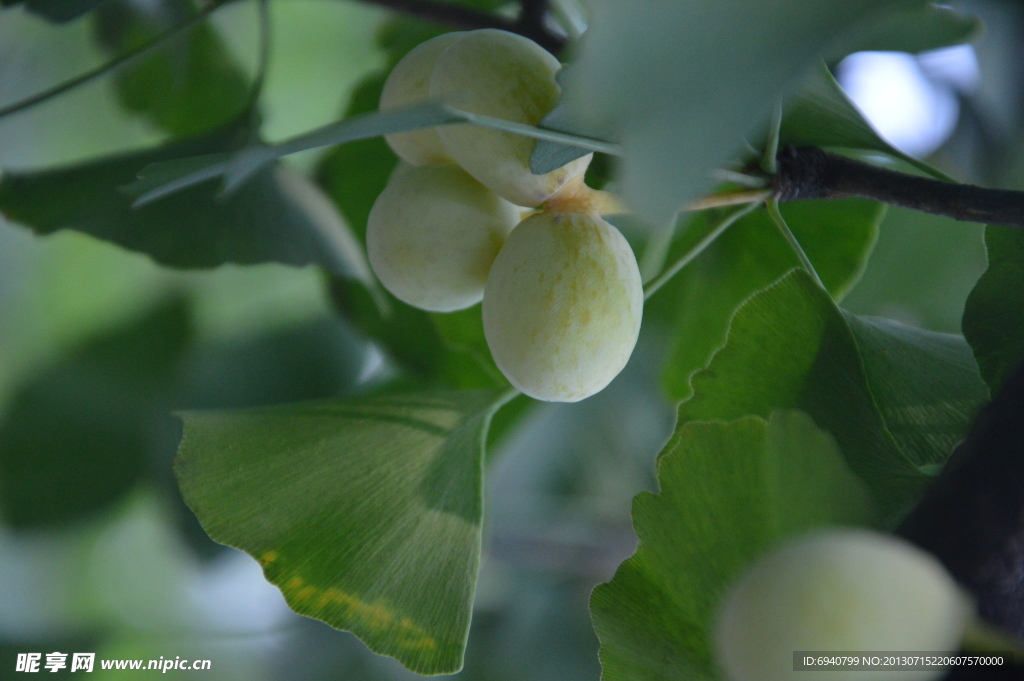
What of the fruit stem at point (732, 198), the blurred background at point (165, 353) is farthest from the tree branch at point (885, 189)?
the blurred background at point (165, 353)

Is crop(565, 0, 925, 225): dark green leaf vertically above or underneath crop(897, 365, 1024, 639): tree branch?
above

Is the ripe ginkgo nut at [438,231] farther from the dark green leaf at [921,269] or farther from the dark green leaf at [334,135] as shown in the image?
the dark green leaf at [921,269]

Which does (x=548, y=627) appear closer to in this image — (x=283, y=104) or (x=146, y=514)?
(x=146, y=514)

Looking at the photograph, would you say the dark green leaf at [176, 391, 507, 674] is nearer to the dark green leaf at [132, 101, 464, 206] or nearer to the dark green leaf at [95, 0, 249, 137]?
the dark green leaf at [132, 101, 464, 206]

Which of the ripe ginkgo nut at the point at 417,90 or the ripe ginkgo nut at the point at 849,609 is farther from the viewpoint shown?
the ripe ginkgo nut at the point at 417,90

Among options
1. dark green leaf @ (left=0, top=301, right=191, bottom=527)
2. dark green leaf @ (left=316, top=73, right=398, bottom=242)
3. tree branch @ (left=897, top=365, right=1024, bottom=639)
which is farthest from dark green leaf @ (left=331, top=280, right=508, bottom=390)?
tree branch @ (left=897, top=365, right=1024, bottom=639)

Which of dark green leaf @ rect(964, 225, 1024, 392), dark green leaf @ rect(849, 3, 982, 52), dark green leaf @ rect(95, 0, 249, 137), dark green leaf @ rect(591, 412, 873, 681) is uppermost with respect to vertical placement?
dark green leaf @ rect(849, 3, 982, 52)

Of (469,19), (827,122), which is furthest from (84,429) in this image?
(827,122)
